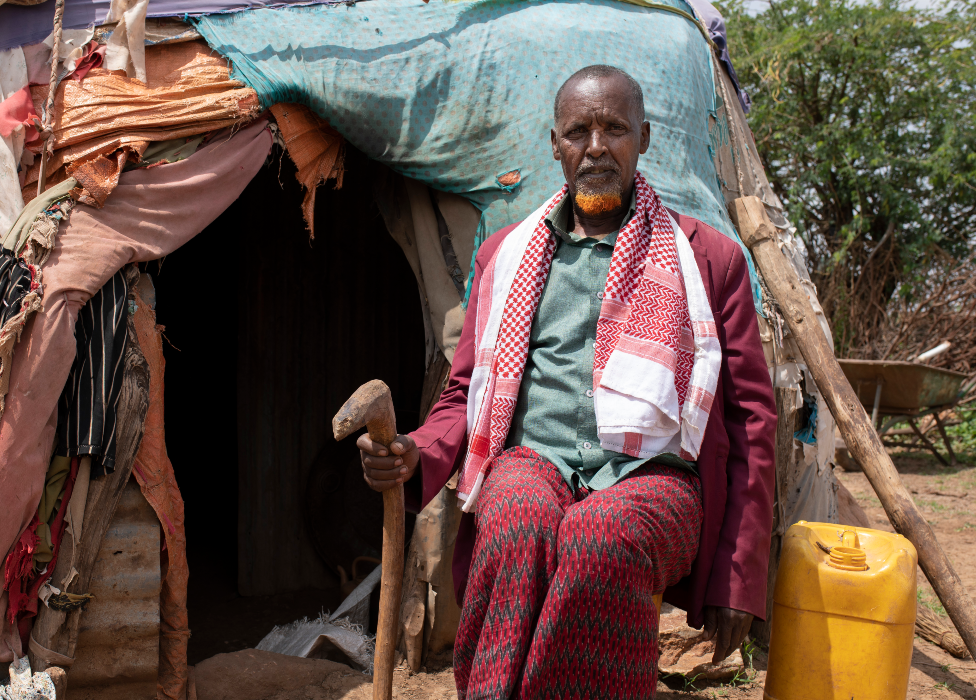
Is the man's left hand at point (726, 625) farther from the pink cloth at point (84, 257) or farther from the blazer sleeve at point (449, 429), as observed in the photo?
the pink cloth at point (84, 257)

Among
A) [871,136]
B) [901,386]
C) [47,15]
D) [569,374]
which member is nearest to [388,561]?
[569,374]

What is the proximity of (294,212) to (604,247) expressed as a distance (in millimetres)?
2804

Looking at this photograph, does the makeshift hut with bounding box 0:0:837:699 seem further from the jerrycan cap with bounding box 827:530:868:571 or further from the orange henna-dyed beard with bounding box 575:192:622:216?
the jerrycan cap with bounding box 827:530:868:571

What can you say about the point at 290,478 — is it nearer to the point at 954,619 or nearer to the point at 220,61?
the point at 220,61

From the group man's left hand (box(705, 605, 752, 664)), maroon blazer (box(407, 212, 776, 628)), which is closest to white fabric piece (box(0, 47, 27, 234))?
maroon blazer (box(407, 212, 776, 628))

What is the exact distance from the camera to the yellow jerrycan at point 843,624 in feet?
6.50

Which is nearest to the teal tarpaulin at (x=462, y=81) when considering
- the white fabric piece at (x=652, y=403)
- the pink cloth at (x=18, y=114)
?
the pink cloth at (x=18, y=114)

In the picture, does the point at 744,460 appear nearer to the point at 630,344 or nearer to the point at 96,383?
the point at 630,344

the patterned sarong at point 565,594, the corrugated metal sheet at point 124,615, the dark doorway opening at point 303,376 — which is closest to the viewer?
the patterned sarong at point 565,594

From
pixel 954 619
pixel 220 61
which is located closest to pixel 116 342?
pixel 220 61

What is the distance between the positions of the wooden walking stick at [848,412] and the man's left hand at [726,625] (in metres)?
1.46

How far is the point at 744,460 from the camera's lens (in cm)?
201

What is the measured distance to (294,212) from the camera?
14.8ft

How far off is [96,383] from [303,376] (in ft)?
6.52
